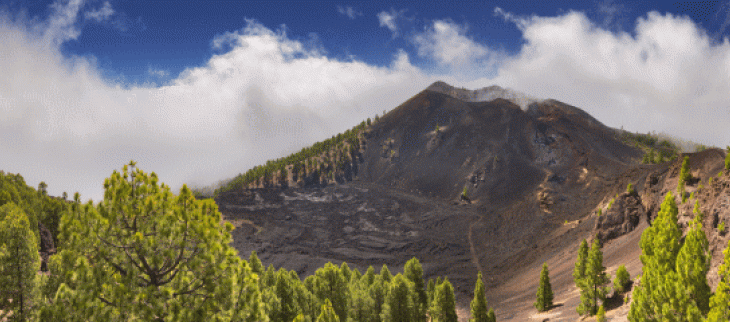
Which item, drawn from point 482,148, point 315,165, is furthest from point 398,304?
point 315,165

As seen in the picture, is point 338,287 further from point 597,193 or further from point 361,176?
point 361,176

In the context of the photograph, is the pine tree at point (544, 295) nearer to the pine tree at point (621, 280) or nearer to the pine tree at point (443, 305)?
the pine tree at point (621, 280)

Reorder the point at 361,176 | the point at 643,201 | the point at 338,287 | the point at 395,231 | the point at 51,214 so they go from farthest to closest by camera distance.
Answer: the point at 361,176 → the point at 395,231 → the point at 51,214 → the point at 643,201 → the point at 338,287

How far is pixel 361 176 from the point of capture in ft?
499

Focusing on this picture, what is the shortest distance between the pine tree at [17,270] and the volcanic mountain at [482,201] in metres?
39.6

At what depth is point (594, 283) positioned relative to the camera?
121ft

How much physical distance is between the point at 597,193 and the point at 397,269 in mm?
63657

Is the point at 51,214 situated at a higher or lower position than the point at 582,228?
higher

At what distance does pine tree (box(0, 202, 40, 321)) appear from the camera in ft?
62.5

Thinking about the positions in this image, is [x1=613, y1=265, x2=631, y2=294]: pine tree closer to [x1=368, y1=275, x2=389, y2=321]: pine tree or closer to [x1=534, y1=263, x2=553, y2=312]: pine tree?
[x1=534, y1=263, x2=553, y2=312]: pine tree

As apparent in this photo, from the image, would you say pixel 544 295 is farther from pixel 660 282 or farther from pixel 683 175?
pixel 660 282

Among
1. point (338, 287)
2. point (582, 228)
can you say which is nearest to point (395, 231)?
point (582, 228)

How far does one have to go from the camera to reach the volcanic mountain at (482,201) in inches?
2338

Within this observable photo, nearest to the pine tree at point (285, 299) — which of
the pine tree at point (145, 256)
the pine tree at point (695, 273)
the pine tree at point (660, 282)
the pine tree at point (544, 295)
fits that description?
the pine tree at point (145, 256)
